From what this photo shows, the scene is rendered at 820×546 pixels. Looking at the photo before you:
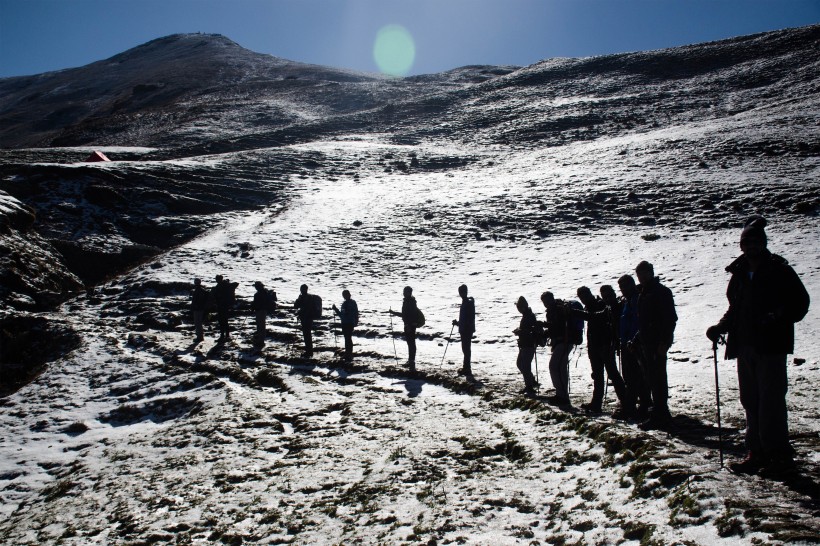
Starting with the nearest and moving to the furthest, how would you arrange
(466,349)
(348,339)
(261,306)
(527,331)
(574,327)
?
(574,327) < (527,331) < (466,349) < (348,339) < (261,306)

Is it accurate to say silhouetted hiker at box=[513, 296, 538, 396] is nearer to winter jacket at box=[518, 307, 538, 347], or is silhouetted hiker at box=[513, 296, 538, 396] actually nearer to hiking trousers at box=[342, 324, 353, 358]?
winter jacket at box=[518, 307, 538, 347]

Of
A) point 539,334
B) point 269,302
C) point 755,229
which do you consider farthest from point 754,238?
point 269,302

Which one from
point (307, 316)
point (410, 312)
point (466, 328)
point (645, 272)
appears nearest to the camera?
point (645, 272)

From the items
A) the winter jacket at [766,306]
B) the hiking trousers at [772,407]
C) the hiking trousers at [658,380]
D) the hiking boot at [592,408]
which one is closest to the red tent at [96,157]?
the hiking boot at [592,408]

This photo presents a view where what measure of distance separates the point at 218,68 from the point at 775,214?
99.8m

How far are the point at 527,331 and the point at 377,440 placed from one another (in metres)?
3.98

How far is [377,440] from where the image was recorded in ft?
26.7

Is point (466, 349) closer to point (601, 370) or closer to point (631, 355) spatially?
point (601, 370)

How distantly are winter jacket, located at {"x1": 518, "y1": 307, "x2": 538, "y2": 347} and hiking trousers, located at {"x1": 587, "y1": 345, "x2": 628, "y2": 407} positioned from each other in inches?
64.7

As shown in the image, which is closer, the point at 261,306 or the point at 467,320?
the point at 467,320

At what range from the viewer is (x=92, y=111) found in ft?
289

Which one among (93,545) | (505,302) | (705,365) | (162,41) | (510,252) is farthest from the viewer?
(162,41)

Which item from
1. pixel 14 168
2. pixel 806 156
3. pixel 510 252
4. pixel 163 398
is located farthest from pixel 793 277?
pixel 14 168

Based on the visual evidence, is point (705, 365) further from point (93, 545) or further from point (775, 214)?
point (775, 214)
